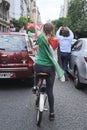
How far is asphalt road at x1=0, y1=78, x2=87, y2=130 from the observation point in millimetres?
5723

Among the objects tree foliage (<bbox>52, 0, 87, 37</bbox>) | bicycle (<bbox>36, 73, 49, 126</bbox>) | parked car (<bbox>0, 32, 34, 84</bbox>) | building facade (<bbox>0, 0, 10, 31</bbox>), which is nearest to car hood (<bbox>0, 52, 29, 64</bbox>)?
parked car (<bbox>0, 32, 34, 84</bbox>)

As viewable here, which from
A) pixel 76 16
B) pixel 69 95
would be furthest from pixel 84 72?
pixel 76 16

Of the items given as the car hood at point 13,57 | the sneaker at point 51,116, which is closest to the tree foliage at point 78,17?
the car hood at point 13,57

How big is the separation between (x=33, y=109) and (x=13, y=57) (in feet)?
8.24

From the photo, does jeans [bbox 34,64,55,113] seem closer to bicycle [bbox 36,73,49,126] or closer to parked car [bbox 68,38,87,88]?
bicycle [bbox 36,73,49,126]

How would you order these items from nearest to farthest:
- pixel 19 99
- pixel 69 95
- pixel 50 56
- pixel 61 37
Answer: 1. pixel 50 56
2. pixel 19 99
3. pixel 69 95
4. pixel 61 37

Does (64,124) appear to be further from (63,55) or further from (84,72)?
(63,55)

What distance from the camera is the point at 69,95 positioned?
8.39 meters

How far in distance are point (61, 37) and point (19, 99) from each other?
346 cm

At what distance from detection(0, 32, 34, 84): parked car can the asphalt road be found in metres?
0.43

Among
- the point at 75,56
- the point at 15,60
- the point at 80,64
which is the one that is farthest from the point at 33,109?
the point at 75,56

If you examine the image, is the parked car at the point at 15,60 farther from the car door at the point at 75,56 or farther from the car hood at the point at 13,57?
the car door at the point at 75,56

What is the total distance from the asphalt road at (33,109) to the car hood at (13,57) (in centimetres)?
77

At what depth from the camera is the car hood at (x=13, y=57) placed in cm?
897
